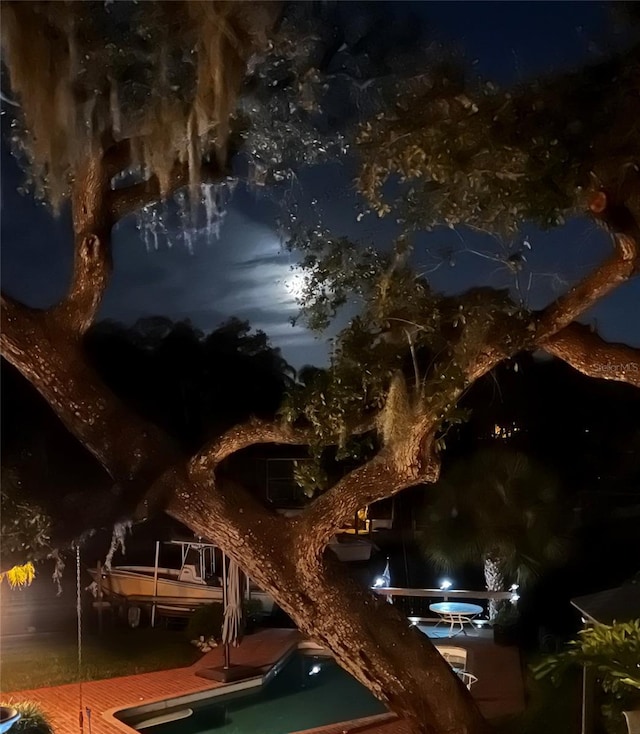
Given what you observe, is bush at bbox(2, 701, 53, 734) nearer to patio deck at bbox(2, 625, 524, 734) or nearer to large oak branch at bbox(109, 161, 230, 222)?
patio deck at bbox(2, 625, 524, 734)

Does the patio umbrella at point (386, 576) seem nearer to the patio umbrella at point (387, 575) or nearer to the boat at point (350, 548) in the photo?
the patio umbrella at point (387, 575)

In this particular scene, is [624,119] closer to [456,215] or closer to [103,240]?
[456,215]

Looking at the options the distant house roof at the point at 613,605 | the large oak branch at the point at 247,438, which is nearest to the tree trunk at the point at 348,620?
the large oak branch at the point at 247,438

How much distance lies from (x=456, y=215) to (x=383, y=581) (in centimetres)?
268

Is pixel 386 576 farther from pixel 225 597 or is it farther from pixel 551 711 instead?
pixel 551 711

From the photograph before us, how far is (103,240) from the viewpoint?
10.3 feet

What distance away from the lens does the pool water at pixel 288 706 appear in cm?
410

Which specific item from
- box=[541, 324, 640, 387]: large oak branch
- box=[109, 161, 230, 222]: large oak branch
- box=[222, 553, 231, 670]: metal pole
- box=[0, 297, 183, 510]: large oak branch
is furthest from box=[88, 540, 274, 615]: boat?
box=[541, 324, 640, 387]: large oak branch

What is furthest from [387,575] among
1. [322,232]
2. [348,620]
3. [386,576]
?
[322,232]

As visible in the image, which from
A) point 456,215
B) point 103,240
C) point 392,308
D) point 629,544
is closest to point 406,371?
point 392,308

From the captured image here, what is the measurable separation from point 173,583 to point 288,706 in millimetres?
1156

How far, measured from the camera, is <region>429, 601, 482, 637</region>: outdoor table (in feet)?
15.8

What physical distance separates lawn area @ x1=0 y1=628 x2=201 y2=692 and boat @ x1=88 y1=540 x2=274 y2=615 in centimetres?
23

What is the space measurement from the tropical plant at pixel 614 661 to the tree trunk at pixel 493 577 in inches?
52.2
